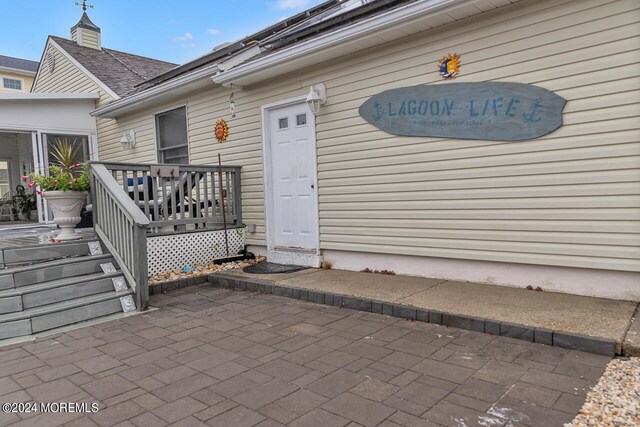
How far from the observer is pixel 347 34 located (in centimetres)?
454

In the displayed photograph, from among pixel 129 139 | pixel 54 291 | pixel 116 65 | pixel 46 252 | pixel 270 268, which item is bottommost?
pixel 270 268

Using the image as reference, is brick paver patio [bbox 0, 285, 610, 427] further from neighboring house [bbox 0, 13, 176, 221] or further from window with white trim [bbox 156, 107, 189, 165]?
neighboring house [bbox 0, 13, 176, 221]

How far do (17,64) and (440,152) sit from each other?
25.9 m

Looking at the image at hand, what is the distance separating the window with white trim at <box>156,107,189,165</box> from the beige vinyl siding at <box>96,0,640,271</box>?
281 cm

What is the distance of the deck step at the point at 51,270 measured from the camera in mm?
3918

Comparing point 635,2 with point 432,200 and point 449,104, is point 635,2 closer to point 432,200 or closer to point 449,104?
point 449,104

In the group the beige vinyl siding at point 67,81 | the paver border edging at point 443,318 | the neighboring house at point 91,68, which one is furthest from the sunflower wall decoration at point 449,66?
the beige vinyl siding at point 67,81

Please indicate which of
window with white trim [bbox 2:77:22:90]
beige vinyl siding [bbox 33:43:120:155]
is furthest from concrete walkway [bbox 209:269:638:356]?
window with white trim [bbox 2:77:22:90]

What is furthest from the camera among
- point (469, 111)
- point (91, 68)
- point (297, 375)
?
point (91, 68)

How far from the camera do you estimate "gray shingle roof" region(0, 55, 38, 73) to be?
21.4 m

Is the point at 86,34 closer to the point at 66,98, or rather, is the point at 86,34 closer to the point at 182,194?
the point at 66,98

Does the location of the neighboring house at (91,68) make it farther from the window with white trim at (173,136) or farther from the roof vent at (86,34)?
the window with white trim at (173,136)

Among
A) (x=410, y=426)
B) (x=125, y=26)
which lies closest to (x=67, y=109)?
(x=410, y=426)

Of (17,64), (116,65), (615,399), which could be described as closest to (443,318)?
(615,399)
